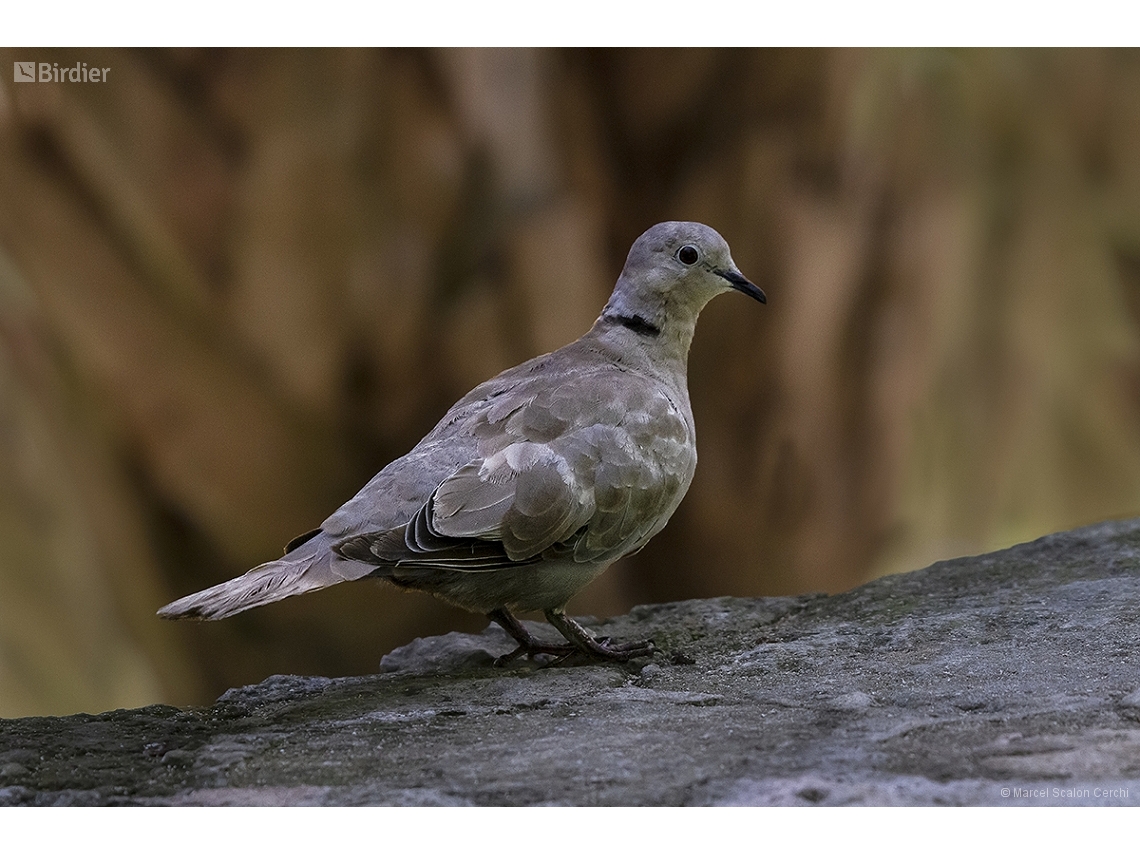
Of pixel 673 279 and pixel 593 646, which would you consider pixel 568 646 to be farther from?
pixel 673 279

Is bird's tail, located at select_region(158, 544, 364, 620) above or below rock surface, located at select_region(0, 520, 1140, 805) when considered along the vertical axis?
above

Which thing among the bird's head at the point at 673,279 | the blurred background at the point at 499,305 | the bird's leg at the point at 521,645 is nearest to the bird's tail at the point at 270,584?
the bird's leg at the point at 521,645

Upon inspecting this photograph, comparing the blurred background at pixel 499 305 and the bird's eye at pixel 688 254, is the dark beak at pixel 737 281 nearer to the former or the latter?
the bird's eye at pixel 688 254

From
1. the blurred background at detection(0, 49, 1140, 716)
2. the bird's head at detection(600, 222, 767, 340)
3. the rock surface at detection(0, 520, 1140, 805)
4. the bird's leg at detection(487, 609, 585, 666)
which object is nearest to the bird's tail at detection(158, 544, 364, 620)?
the rock surface at detection(0, 520, 1140, 805)

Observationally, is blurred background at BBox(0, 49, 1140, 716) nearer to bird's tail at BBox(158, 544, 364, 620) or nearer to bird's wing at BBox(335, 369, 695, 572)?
bird's wing at BBox(335, 369, 695, 572)

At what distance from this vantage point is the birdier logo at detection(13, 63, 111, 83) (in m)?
5.08

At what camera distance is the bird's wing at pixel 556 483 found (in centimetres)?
326

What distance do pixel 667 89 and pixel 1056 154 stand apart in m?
2.01

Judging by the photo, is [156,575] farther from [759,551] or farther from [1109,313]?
[1109,313]

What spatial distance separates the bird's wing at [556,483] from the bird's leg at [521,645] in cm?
36

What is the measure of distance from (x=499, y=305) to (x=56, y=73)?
2.15 m

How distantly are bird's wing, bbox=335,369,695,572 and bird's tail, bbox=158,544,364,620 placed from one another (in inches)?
A: 2.5

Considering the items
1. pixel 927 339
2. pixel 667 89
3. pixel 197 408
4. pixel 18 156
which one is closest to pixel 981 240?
pixel 927 339

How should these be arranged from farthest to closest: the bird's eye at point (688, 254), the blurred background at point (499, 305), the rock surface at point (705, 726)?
the blurred background at point (499, 305), the bird's eye at point (688, 254), the rock surface at point (705, 726)
